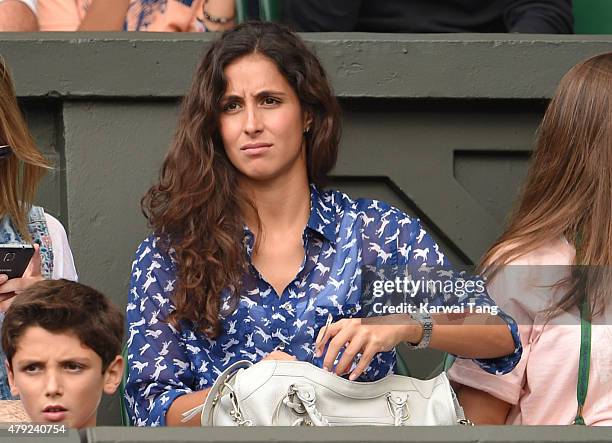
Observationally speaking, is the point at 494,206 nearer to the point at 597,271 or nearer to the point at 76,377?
the point at 597,271

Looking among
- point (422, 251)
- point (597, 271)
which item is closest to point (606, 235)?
point (597, 271)

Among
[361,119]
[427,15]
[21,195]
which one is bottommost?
[21,195]

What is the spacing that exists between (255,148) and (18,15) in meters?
1.23

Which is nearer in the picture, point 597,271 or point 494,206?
point 597,271

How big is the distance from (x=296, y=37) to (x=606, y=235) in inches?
41.0

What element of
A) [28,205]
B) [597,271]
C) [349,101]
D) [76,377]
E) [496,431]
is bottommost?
[496,431]

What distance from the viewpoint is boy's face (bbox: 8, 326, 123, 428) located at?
10.4 ft

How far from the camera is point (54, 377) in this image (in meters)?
3.17

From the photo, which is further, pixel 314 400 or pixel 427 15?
pixel 427 15

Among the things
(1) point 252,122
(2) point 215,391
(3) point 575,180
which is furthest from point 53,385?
(3) point 575,180

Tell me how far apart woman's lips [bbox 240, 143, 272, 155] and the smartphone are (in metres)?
0.72

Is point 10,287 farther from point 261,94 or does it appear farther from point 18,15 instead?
point 18,15

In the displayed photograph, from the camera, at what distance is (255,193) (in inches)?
163

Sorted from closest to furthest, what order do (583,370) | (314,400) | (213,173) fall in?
(314,400), (583,370), (213,173)
